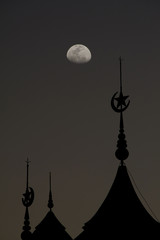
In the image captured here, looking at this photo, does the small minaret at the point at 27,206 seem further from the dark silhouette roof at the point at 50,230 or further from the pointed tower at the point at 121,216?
the pointed tower at the point at 121,216

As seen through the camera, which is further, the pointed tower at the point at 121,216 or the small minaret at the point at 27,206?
the small minaret at the point at 27,206

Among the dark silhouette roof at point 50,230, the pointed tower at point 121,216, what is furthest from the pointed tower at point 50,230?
the pointed tower at point 121,216

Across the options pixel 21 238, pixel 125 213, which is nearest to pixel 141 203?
pixel 125 213

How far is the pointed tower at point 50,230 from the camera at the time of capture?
7338cm

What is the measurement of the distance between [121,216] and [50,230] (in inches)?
952

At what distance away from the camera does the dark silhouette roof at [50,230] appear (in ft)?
241

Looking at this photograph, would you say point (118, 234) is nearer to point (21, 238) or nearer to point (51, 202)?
point (21, 238)

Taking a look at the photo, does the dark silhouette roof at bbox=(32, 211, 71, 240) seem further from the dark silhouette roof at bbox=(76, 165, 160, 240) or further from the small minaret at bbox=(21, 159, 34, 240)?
the dark silhouette roof at bbox=(76, 165, 160, 240)

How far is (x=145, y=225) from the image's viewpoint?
1989 inches

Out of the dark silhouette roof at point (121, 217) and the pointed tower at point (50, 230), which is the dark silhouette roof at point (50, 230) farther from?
the dark silhouette roof at point (121, 217)

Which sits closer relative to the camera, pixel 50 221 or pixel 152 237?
pixel 152 237

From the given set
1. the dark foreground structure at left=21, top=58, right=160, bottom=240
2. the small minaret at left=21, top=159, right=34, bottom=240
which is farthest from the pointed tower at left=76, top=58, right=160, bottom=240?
the small minaret at left=21, top=159, right=34, bottom=240

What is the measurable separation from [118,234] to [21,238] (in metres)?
22.4

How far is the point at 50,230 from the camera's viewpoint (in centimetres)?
7419
